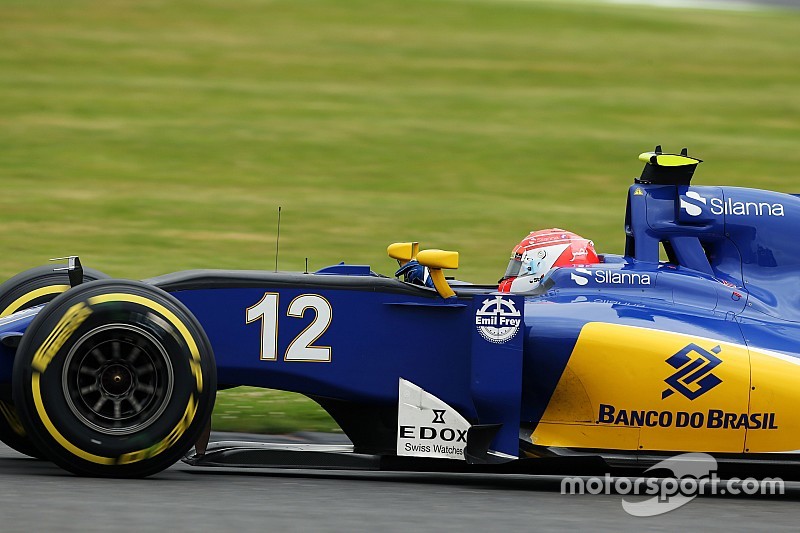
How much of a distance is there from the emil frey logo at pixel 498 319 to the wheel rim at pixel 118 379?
132 cm

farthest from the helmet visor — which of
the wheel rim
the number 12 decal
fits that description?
the wheel rim

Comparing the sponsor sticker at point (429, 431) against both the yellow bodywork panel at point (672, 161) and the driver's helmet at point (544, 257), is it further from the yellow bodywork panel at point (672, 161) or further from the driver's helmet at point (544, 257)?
the yellow bodywork panel at point (672, 161)

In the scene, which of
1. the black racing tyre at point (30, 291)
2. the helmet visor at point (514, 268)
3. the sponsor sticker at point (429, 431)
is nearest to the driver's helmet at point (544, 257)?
the helmet visor at point (514, 268)

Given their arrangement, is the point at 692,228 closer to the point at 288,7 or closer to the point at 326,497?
the point at 326,497

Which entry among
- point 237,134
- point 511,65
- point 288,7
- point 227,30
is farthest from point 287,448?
point 288,7

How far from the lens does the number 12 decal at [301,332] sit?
547 centimetres

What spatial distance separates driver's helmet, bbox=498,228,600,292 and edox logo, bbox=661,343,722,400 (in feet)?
2.88

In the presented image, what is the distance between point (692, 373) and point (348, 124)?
45.6 feet

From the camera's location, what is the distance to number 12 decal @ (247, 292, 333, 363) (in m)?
5.47

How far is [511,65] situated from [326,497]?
1927 centimetres

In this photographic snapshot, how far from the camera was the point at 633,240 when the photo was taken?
6.18 metres

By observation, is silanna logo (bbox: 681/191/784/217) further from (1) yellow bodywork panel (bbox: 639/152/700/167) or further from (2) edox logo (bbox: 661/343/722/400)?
(2) edox logo (bbox: 661/343/722/400)

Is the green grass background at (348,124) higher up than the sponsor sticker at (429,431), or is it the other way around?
the green grass background at (348,124)

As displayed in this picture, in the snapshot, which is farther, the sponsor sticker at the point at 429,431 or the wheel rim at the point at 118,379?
the sponsor sticker at the point at 429,431
